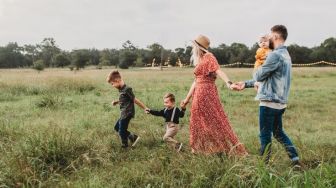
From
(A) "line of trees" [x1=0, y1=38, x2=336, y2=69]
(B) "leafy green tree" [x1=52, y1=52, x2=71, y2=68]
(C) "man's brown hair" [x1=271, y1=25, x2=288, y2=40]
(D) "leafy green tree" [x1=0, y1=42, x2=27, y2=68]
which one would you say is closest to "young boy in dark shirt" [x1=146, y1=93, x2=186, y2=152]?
(C) "man's brown hair" [x1=271, y1=25, x2=288, y2=40]

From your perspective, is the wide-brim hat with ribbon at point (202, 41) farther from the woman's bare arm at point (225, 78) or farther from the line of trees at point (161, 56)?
the line of trees at point (161, 56)

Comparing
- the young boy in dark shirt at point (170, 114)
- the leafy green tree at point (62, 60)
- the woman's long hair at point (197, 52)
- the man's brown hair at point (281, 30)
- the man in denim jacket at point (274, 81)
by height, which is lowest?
the leafy green tree at point (62, 60)

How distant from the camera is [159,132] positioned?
26.8 ft

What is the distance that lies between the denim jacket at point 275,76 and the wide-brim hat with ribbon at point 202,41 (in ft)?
3.35

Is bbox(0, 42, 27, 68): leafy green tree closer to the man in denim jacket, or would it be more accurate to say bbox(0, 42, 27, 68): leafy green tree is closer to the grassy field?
the grassy field

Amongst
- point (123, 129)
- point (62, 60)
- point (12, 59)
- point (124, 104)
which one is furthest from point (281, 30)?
point (12, 59)

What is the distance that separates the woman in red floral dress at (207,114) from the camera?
627 centimetres

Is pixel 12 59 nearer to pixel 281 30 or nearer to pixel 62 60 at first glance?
pixel 62 60

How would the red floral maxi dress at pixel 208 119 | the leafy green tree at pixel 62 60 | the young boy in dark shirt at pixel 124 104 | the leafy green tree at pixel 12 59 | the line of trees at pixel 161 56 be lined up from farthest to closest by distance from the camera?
the leafy green tree at pixel 12 59 < the leafy green tree at pixel 62 60 < the line of trees at pixel 161 56 < the young boy in dark shirt at pixel 124 104 < the red floral maxi dress at pixel 208 119

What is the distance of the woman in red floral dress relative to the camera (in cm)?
627

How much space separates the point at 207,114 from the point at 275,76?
1.22m

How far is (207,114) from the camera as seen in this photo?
635cm

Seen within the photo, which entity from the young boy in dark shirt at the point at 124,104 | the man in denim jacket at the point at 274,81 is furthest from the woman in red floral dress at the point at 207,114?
the young boy in dark shirt at the point at 124,104

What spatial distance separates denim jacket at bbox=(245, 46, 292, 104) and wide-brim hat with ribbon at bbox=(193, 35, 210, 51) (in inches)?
40.2
